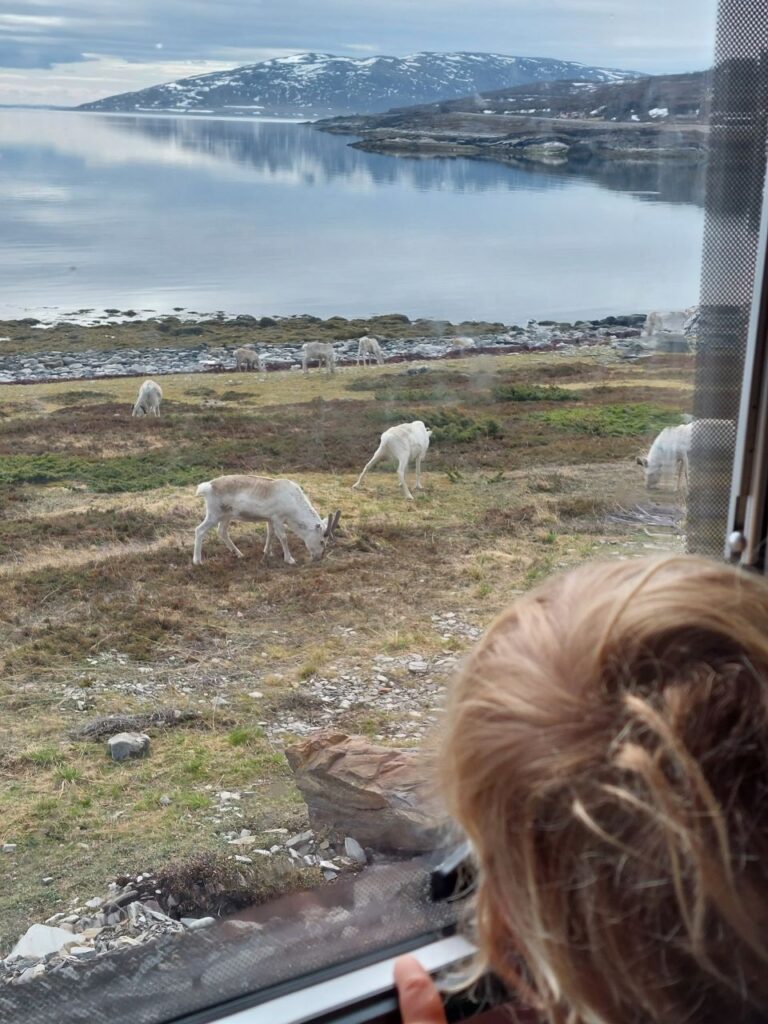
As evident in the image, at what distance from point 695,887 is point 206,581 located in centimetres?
124

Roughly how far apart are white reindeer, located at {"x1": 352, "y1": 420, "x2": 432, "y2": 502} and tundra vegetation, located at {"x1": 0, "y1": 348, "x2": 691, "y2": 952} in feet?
0.06

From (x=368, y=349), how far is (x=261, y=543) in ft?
1.40

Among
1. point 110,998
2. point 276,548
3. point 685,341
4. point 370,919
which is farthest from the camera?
point 276,548

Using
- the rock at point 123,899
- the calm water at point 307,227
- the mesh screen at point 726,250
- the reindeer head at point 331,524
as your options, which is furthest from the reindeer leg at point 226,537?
the mesh screen at point 726,250

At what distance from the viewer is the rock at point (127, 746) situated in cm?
141

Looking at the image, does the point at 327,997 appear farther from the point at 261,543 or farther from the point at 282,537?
the point at 261,543

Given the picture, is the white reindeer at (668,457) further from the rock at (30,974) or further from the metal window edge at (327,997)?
the rock at (30,974)

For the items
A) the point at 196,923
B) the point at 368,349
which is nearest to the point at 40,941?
the point at 196,923

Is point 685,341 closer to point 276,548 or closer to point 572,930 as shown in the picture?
point 276,548

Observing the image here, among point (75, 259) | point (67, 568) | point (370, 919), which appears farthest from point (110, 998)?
point (75, 259)

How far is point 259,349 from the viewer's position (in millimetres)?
1653

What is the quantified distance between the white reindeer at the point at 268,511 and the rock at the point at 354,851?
1.75 ft

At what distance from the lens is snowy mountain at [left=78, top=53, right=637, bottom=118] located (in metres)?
1.39

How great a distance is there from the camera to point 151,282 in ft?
5.26
